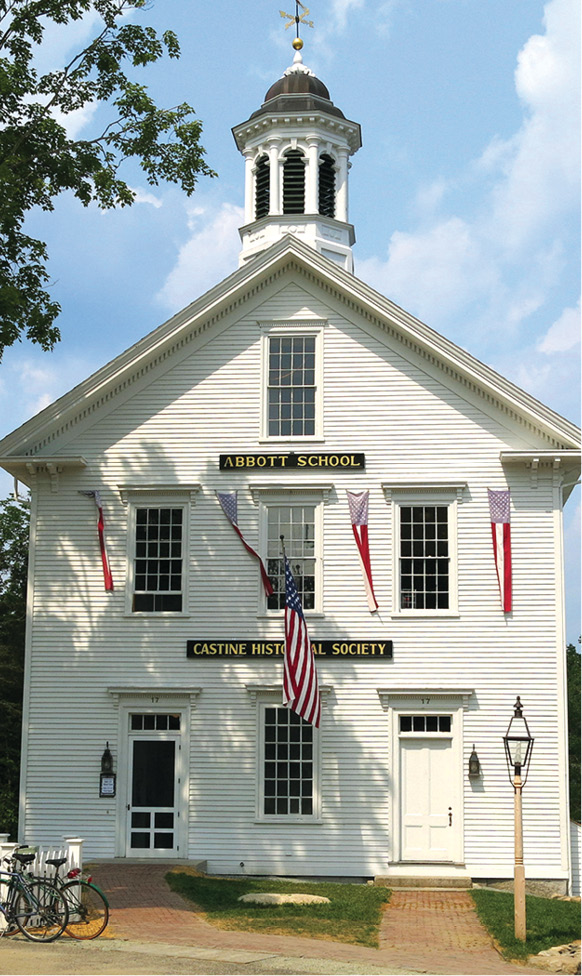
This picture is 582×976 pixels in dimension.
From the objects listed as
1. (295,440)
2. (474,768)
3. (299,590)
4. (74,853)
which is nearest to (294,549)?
(299,590)

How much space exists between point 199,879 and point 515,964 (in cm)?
667

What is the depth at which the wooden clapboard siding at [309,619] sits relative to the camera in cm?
2016

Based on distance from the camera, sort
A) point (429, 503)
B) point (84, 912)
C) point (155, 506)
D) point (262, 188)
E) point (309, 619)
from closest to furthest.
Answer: point (84, 912)
point (309, 619)
point (429, 503)
point (155, 506)
point (262, 188)

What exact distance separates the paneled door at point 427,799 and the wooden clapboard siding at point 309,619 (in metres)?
0.32

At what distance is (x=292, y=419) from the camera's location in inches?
848

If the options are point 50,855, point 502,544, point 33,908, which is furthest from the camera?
point 502,544

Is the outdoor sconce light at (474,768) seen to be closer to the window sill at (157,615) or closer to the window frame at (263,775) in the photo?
the window frame at (263,775)

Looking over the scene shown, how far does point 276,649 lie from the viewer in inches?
815

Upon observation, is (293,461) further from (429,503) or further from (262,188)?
(262,188)

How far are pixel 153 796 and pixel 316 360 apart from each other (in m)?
8.23

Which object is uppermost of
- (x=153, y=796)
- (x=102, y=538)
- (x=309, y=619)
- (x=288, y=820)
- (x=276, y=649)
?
(x=102, y=538)

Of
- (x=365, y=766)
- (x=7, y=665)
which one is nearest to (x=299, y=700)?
(x=365, y=766)

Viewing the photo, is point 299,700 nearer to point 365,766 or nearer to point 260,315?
point 365,766

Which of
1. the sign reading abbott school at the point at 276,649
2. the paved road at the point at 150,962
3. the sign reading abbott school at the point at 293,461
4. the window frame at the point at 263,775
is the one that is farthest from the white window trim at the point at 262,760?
the paved road at the point at 150,962
